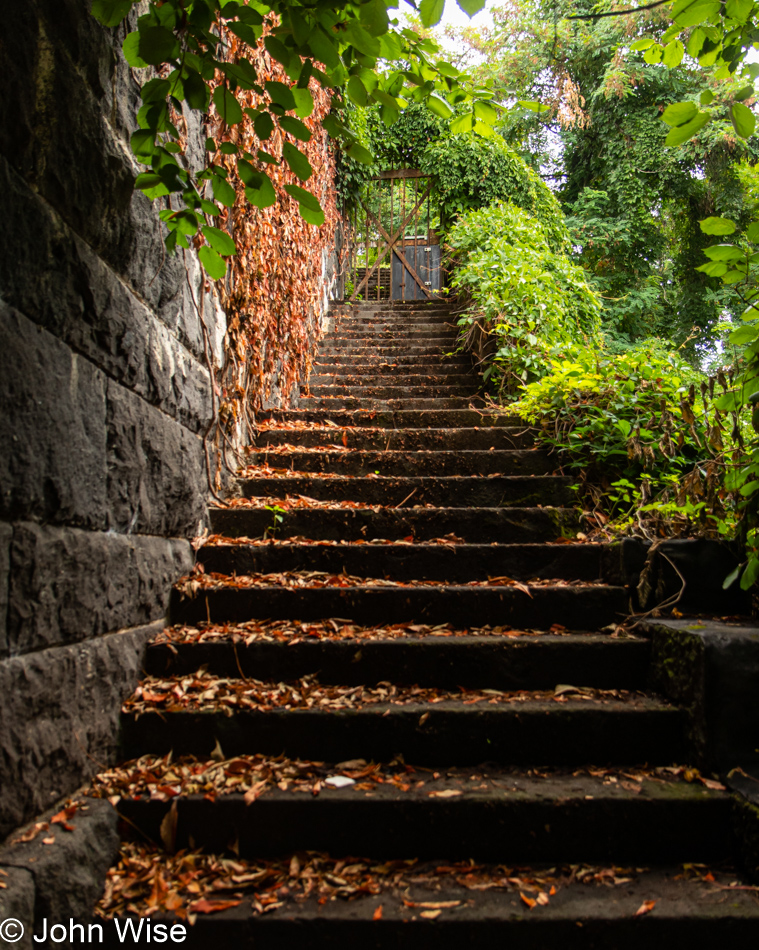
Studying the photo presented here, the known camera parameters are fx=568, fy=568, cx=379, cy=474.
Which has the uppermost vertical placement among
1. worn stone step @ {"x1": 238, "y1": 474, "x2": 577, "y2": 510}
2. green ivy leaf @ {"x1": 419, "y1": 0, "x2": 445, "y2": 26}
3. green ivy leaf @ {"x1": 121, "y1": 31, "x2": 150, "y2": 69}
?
green ivy leaf @ {"x1": 419, "y1": 0, "x2": 445, "y2": 26}

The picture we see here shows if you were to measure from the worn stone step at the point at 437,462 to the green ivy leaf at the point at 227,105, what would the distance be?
1.93 meters

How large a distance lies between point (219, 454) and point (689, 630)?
6.66 ft

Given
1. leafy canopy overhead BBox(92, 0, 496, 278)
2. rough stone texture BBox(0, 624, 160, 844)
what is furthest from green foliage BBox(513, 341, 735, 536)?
rough stone texture BBox(0, 624, 160, 844)

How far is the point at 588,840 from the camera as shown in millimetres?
1429

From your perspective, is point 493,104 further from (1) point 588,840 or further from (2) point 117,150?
(1) point 588,840

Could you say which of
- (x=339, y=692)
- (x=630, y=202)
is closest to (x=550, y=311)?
(x=339, y=692)

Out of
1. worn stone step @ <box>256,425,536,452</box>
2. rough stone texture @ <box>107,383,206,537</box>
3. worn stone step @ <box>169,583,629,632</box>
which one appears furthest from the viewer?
worn stone step @ <box>256,425,536,452</box>

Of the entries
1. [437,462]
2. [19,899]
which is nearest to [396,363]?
[437,462]

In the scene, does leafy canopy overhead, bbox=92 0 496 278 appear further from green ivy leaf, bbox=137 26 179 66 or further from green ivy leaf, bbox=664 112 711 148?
green ivy leaf, bbox=664 112 711 148

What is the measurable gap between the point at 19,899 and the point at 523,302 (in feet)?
14.9

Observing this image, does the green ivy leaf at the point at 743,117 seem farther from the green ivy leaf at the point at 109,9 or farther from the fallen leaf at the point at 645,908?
the fallen leaf at the point at 645,908

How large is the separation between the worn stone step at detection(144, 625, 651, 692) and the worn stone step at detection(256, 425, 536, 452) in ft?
4.99

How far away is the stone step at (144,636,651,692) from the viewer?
6.08 feet

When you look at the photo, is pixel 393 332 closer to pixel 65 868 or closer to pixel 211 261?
pixel 211 261
